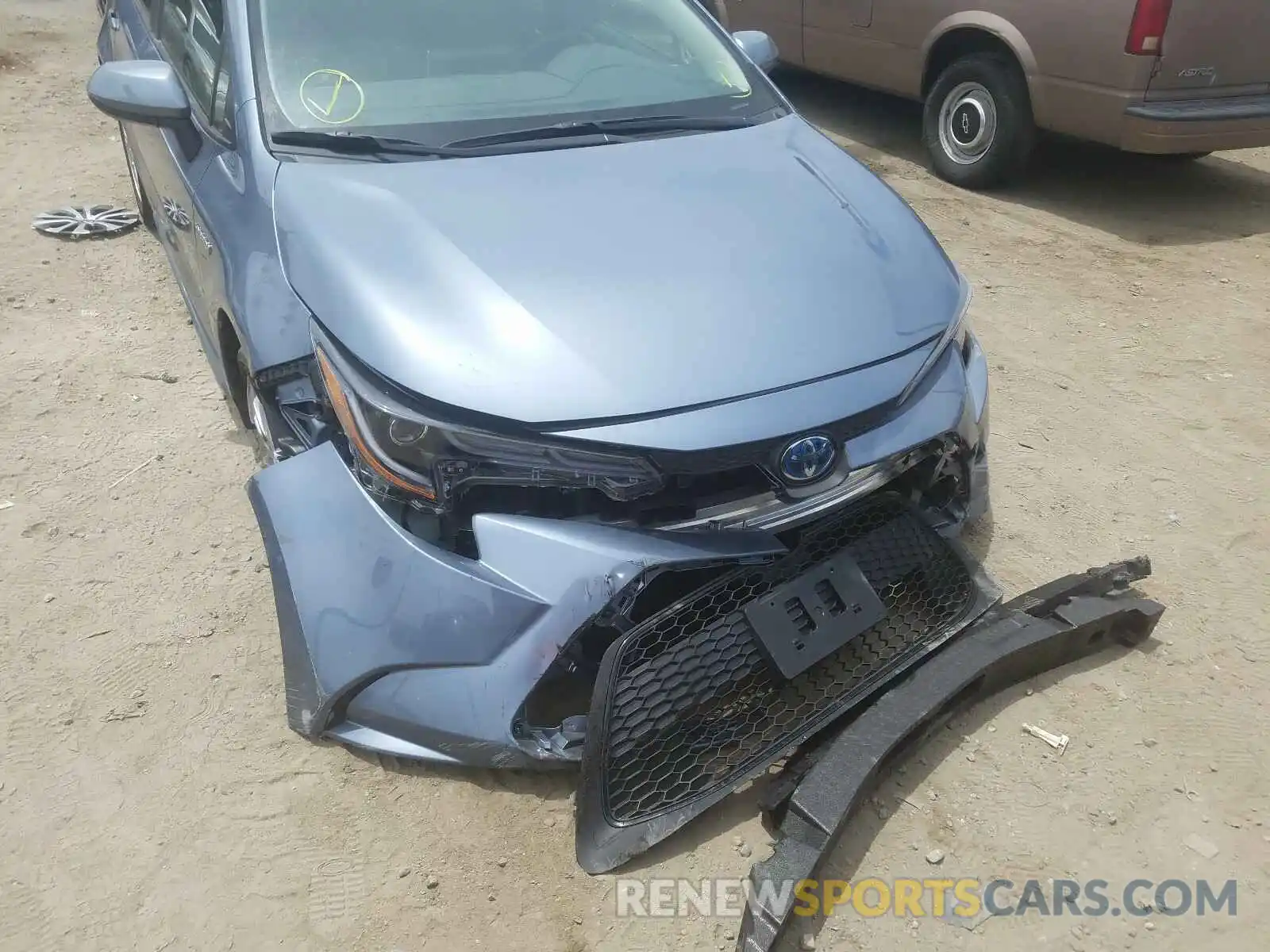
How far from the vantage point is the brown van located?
4820 millimetres

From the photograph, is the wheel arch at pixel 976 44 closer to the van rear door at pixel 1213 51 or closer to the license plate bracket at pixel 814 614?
the van rear door at pixel 1213 51

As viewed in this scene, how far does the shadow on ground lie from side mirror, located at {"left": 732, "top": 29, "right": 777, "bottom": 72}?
2733mm

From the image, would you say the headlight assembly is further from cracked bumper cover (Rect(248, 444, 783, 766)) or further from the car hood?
cracked bumper cover (Rect(248, 444, 783, 766))

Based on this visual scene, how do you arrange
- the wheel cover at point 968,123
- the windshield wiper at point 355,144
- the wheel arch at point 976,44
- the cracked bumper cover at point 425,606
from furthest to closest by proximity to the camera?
the wheel cover at point 968,123 → the wheel arch at point 976,44 → the windshield wiper at point 355,144 → the cracked bumper cover at point 425,606

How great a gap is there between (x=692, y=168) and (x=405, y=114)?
790 millimetres

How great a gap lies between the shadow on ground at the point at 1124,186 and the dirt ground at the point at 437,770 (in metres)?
1.31

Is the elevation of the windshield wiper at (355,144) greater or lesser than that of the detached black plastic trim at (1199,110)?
greater

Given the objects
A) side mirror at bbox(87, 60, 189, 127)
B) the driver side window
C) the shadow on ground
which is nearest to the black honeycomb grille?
the driver side window

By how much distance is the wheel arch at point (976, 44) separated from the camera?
5.30m

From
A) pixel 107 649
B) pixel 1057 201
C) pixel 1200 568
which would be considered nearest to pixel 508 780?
pixel 107 649

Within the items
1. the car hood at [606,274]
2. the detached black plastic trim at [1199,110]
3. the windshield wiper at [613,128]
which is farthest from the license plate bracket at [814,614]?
the detached black plastic trim at [1199,110]

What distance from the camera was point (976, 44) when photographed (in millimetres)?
5637

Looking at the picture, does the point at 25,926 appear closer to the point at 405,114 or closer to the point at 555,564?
the point at 555,564

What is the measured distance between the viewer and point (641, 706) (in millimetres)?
1988
